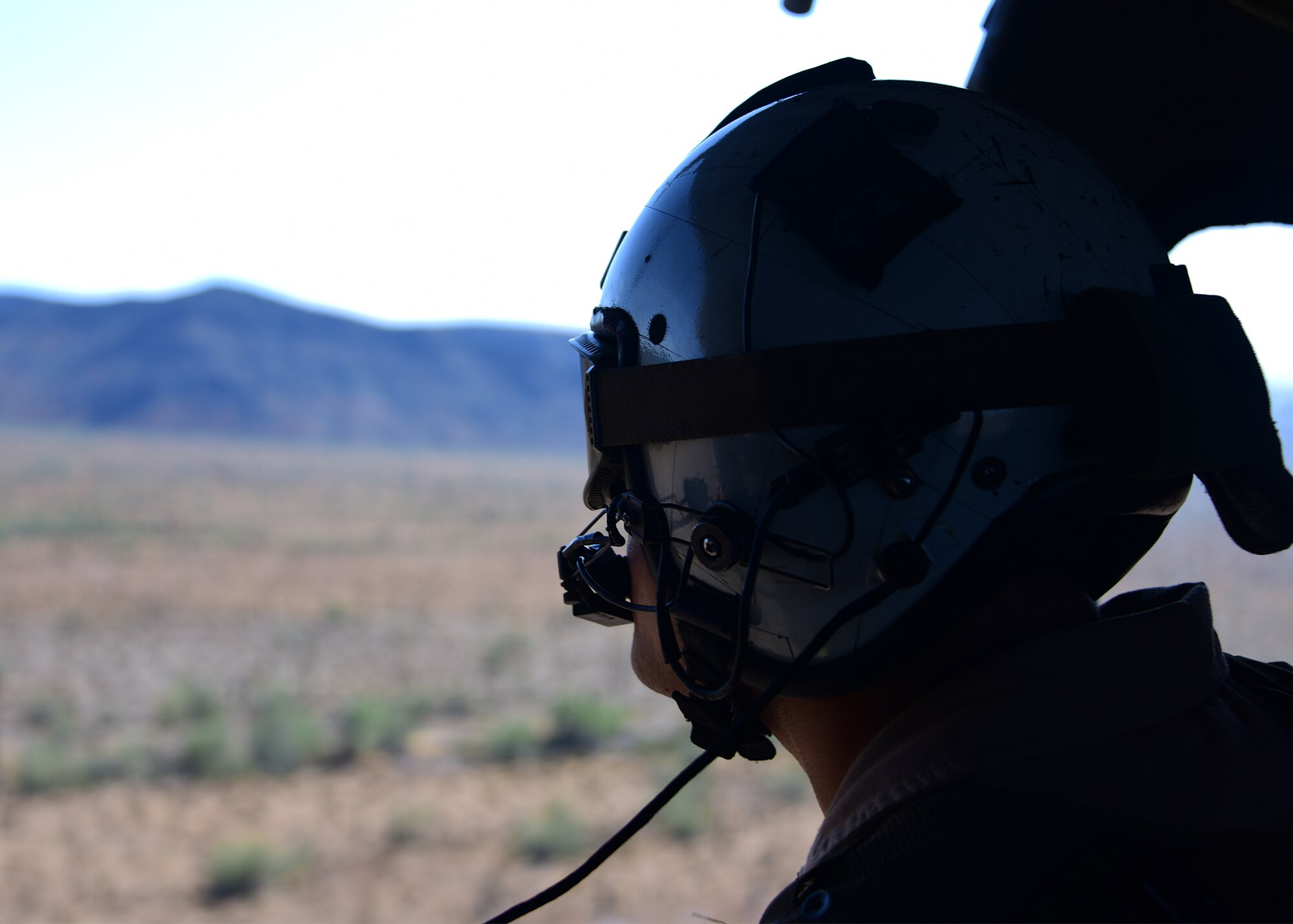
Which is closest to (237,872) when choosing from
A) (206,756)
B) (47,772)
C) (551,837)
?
(551,837)

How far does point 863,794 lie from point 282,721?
33.5 feet

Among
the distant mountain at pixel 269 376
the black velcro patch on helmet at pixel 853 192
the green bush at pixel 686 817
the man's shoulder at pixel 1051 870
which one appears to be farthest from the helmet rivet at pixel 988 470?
the distant mountain at pixel 269 376

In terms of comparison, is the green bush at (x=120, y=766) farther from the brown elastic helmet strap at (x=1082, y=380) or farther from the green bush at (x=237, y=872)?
the brown elastic helmet strap at (x=1082, y=380)

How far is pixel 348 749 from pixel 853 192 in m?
9.74

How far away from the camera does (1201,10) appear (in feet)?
7.45

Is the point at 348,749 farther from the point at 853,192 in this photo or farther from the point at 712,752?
the point at 853,192

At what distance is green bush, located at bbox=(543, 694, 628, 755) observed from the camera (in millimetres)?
10453

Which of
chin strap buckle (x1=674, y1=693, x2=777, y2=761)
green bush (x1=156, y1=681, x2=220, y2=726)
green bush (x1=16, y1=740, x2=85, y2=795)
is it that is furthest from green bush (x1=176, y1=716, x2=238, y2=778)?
chin strap buckle (x1=674, y1=693, x2=777, y2=761)

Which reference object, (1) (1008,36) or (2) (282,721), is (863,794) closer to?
(1) (1008,36)

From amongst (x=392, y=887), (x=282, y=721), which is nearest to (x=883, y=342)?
(x=392, y=887)

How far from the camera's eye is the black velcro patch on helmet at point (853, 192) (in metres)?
1.58

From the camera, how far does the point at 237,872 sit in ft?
23.5

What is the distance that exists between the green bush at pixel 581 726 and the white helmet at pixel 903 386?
29.4ft

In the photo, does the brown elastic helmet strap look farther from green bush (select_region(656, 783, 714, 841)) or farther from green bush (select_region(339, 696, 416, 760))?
green bush (select_region(339, 696, 416, 760))
